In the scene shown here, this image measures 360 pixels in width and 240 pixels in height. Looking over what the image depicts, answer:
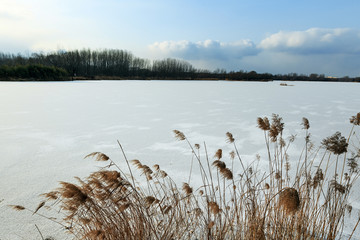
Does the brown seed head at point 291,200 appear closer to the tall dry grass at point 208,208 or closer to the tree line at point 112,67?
the tall dry grass at point 208,208

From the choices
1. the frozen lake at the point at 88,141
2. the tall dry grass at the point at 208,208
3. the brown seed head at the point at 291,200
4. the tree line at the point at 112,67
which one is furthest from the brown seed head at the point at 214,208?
the tree line at the point at 112,67

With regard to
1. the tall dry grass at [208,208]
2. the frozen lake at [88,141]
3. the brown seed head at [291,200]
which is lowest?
the frozen lake at [88,141]

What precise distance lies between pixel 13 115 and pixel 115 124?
4331 mm

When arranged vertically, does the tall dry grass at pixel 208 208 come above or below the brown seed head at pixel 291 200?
below

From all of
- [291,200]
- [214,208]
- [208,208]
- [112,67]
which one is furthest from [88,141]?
[112,67]

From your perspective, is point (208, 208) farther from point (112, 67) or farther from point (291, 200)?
point (112, 67)

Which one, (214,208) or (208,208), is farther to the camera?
(208,208)

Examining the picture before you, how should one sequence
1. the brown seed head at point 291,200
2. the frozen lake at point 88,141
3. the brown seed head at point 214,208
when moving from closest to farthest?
1. the brown seed head at point 291,200
2. the brown seed head at point 214,208
3. the frozen lake at point 88,141

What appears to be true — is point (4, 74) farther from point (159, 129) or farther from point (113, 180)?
point (113, 180)

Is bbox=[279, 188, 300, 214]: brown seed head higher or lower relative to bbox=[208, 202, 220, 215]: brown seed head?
higher

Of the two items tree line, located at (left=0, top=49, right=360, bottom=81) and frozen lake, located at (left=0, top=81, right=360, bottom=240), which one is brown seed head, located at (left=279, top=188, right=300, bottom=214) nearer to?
frozen lake, located at (left=0, top=81, right=360, bottom=240)

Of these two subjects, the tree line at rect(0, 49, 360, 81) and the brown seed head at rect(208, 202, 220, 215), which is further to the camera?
the tree line at rect(0, 49, 360, 81)

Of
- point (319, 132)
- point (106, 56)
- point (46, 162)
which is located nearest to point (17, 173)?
point (46, 162)

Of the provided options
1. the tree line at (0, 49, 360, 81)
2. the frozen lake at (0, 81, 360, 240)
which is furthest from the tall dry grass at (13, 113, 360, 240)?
the tree line at (0, 49, 360, 81)
